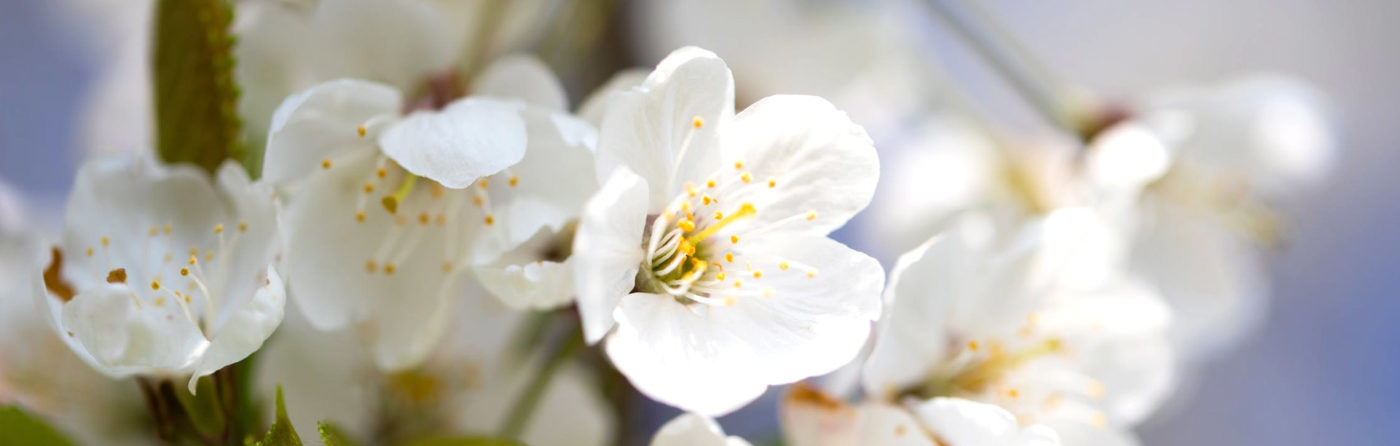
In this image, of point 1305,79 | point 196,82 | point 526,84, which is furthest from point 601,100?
point 1305,79

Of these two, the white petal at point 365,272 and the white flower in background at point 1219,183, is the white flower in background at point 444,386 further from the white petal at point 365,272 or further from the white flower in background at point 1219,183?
the white flower in background at point 1219,183

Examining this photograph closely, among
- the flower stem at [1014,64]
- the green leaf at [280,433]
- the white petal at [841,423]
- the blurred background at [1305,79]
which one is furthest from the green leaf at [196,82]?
the blurred background at [1305,79]

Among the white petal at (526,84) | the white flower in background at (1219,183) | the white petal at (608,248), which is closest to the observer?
the white petal at (608,248)

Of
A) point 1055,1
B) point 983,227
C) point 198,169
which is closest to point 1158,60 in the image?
point 1055,1

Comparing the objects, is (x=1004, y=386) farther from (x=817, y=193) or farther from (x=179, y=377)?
(x=179, y=377)

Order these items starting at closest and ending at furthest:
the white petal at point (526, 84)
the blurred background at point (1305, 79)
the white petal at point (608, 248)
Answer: the white petal at point (608, 248) < the white petal at point (526, 84) < the blurred background at point (1305, 79)

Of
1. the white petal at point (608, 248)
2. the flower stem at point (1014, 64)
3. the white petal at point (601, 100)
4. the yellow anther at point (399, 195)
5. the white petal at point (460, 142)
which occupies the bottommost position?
the white petal at point (608, 248)

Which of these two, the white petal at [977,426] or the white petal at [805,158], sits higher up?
the white petal at [805,158]

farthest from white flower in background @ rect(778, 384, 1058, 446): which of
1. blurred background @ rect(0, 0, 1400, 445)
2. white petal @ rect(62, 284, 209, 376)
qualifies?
blurred background @ rect(0, 0, 1400, 445)

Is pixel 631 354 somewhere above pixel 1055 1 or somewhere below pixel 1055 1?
below
